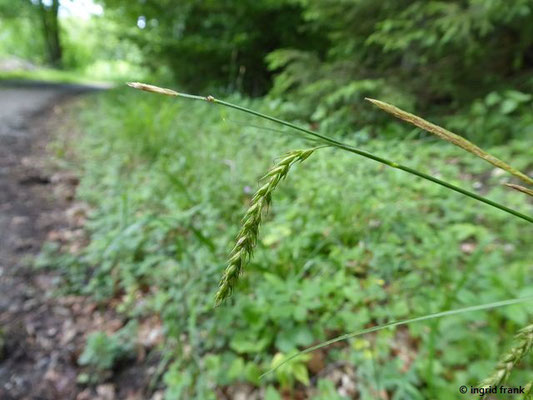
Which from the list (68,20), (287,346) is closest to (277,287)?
→ (287,346)

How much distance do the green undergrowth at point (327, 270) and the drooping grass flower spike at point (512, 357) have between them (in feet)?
2.64

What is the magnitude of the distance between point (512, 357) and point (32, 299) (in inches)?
98.8

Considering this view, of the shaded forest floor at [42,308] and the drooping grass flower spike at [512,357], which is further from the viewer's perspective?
the shaded forest floor at [42,308]

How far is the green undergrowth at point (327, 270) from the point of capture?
1405mm

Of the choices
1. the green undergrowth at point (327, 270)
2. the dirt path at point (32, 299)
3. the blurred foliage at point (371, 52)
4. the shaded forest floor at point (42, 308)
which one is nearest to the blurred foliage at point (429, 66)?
the blurred foliage at point (371, 52)

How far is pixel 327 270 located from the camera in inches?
72.3

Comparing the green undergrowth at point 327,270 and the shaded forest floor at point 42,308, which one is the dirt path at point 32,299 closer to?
the shaded forest floor at point 42,308

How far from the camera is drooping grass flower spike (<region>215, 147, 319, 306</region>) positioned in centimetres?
45

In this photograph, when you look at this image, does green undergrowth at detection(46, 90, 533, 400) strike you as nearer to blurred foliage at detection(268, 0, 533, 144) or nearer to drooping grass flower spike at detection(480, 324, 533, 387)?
blurred foliage at detection(268, 0, 533, 144)

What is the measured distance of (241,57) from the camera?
5.91 m

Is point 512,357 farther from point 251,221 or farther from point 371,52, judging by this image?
point 371,52

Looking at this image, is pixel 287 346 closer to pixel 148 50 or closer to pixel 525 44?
pixel 525 44

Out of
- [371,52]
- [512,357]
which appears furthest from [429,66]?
[512,357]

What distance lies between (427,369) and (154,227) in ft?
6.28
